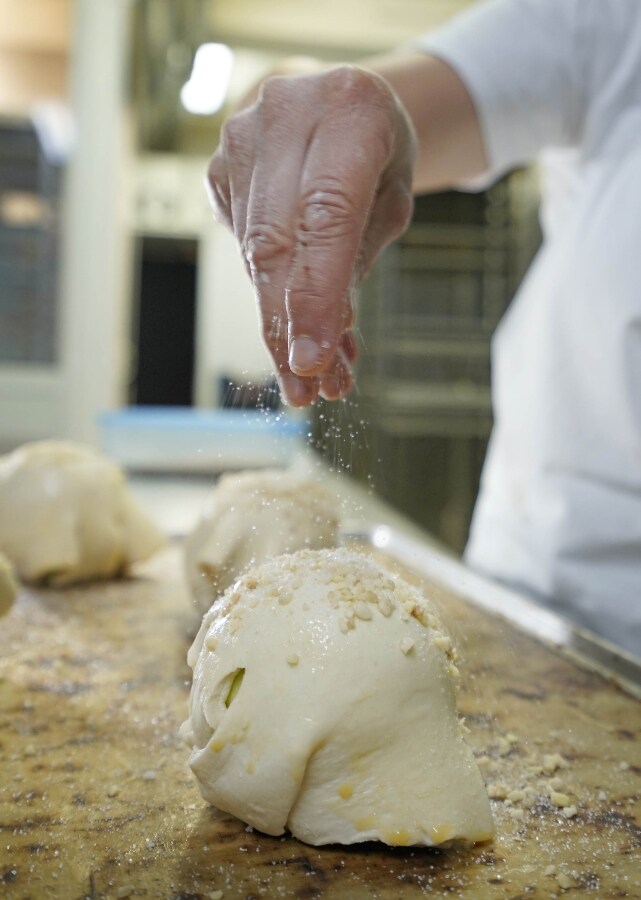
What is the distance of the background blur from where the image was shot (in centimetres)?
285

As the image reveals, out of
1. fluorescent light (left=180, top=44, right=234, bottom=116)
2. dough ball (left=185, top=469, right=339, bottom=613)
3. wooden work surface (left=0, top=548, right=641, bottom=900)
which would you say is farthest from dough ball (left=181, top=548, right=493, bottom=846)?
fluorescent light (left=180, top=44, right=234, bottom=116)

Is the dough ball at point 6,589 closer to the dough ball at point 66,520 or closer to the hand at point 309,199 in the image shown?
the dough ball at point 66,520

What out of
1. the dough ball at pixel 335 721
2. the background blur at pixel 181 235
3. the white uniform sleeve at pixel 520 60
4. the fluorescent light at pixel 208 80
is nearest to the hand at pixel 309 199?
the dough ball at pixel 335 721

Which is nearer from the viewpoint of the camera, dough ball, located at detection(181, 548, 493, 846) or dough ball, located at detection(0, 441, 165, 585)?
dough ball, located at detection(181, 548, 493, 846)

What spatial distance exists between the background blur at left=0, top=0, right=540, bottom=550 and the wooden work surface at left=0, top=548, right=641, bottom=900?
1.13 meters

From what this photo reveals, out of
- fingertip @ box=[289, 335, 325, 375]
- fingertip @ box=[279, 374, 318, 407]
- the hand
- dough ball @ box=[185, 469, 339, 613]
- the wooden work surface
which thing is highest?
the hand

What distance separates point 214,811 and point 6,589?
0.47m

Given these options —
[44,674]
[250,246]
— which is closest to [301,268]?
[250,246]

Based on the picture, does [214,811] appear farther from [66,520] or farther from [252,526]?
[66,520]

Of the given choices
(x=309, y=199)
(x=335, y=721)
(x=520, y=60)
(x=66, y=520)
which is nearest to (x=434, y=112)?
(x=520, y=60)

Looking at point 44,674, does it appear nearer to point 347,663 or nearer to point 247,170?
point 347,663

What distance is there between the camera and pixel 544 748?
2.42ft

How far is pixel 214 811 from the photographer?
0.63 metres

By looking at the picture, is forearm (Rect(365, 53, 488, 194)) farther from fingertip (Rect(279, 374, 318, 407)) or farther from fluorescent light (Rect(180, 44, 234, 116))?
fluorescent light (Rect(180, 44, 234, 116))
